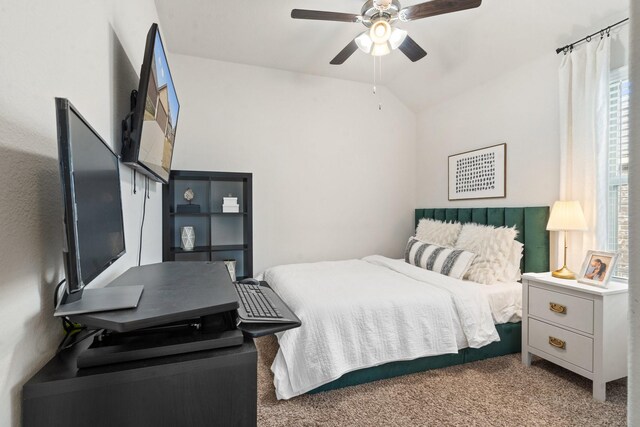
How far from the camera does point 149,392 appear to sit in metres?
0.69

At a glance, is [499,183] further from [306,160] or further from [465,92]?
[306,160]

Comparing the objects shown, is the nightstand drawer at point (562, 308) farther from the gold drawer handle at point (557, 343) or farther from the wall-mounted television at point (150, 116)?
the wall-mounted television at point (150, 116)

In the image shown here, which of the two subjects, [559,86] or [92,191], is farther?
[559,86]

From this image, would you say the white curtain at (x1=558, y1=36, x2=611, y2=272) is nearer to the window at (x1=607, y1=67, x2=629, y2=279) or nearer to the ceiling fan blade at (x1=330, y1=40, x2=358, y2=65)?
the window at (x1=607, y1=67, x2=629, y2=279)

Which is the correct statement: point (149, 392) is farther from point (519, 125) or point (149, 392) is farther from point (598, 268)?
point (519, 125)

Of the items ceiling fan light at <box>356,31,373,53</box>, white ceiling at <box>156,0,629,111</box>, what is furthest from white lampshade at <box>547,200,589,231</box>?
ceiling fan light at <box>356,31,373,53</box>

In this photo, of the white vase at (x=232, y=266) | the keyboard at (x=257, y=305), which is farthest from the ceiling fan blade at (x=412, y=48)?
the white vase at (x=232, y=266)

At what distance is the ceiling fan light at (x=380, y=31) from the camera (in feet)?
6.90

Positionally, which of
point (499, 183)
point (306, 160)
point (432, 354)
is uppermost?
point (306, 160)

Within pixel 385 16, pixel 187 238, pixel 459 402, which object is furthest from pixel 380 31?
pixel 187 238

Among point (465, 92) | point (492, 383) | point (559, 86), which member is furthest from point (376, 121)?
point (492, 383)

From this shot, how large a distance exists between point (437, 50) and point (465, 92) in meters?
0.64

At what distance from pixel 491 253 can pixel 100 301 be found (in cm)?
279

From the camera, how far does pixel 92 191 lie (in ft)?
2.53
